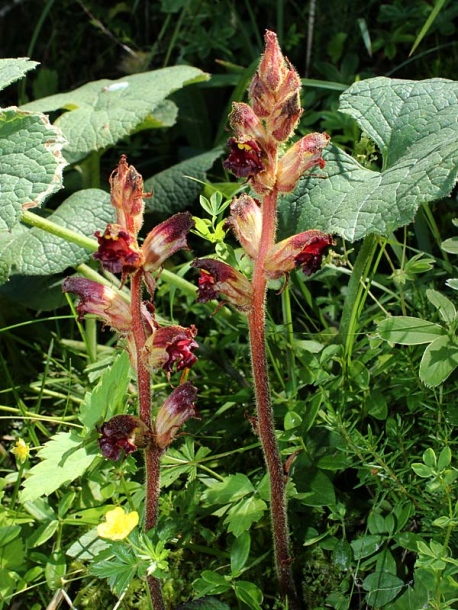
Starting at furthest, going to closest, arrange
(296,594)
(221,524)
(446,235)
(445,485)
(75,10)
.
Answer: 1. (75,10)
2. (446,235)
3. (221,524)
4. (296,594)
5. (445,485)

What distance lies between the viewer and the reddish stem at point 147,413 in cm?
160

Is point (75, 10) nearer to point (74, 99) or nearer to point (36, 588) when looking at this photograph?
point (74, 99)

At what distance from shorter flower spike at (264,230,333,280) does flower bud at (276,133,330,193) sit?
0.10m

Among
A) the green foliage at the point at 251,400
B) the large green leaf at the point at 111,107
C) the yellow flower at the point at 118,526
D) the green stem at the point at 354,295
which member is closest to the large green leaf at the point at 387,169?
the green foliage at the point at 251,400

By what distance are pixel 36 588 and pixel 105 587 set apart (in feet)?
0.59

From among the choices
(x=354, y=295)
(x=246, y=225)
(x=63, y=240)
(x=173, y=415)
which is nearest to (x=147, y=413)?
(x=173, y=415)

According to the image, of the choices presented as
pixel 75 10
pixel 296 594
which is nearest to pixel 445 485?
pixel 296 594

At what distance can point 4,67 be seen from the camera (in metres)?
2.12

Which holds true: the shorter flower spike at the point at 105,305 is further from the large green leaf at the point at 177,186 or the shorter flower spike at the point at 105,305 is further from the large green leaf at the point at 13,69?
the large green leaf at the point at 177,186

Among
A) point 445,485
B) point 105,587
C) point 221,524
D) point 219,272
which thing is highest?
point 219,272

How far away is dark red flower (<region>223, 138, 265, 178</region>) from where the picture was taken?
153cm

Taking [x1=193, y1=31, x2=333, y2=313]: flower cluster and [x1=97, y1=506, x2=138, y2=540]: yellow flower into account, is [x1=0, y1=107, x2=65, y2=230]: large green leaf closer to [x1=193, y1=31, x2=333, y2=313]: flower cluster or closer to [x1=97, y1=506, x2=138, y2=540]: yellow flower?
[x1=193, y1=31, x2=333, y2=313]: flower cluster

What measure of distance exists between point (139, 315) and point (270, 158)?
0.41 metres

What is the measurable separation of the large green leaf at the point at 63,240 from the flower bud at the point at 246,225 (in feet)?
2.50
